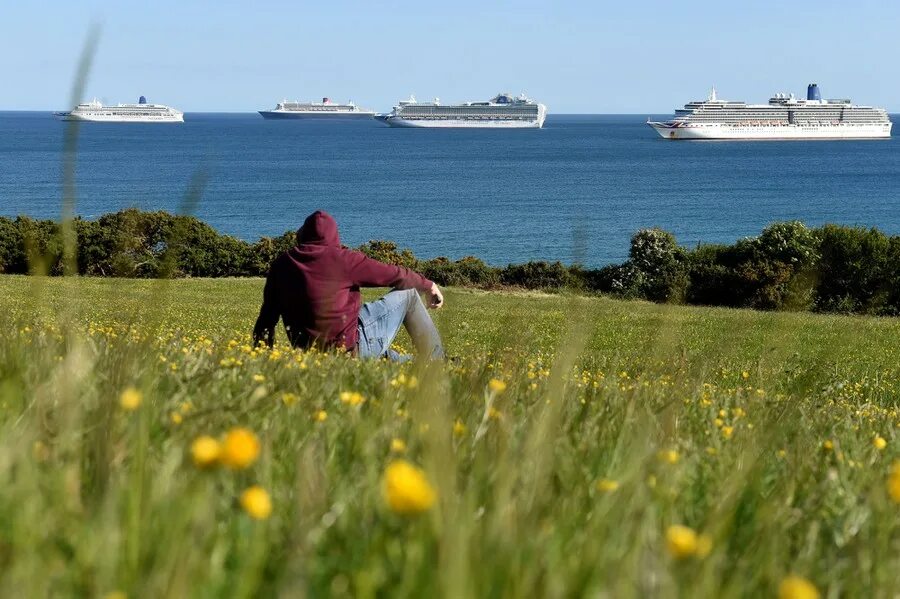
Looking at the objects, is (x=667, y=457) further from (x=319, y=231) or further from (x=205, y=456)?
(x=319, y=231)

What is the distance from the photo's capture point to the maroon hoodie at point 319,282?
6262 millimetres

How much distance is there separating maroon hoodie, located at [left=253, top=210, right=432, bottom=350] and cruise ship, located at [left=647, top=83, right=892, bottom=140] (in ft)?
487

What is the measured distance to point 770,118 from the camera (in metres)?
149

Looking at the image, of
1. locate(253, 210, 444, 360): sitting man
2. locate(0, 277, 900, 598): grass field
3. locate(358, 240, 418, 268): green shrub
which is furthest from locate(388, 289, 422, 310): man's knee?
locate(358, 240, 418, 268): green shrub

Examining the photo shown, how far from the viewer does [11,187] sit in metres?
80.3

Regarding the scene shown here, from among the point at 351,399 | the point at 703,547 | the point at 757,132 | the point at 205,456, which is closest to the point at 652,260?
the point at 351,399

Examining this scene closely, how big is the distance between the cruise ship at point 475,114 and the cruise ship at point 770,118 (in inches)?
1784

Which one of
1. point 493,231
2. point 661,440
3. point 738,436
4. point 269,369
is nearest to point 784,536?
point 661,440

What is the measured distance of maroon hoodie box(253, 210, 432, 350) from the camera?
6262 millimetres

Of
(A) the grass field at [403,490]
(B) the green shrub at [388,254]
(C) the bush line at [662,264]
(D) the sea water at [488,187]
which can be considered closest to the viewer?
(A) the grass field at [403,490]

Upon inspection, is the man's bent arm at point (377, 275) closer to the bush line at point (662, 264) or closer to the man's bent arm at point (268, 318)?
the man's bent arm at point (268, 318)

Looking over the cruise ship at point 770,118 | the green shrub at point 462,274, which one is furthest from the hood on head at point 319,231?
the cruise ship at point 770,118

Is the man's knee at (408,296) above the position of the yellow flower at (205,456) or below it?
below

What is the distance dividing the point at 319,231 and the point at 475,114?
621ft
